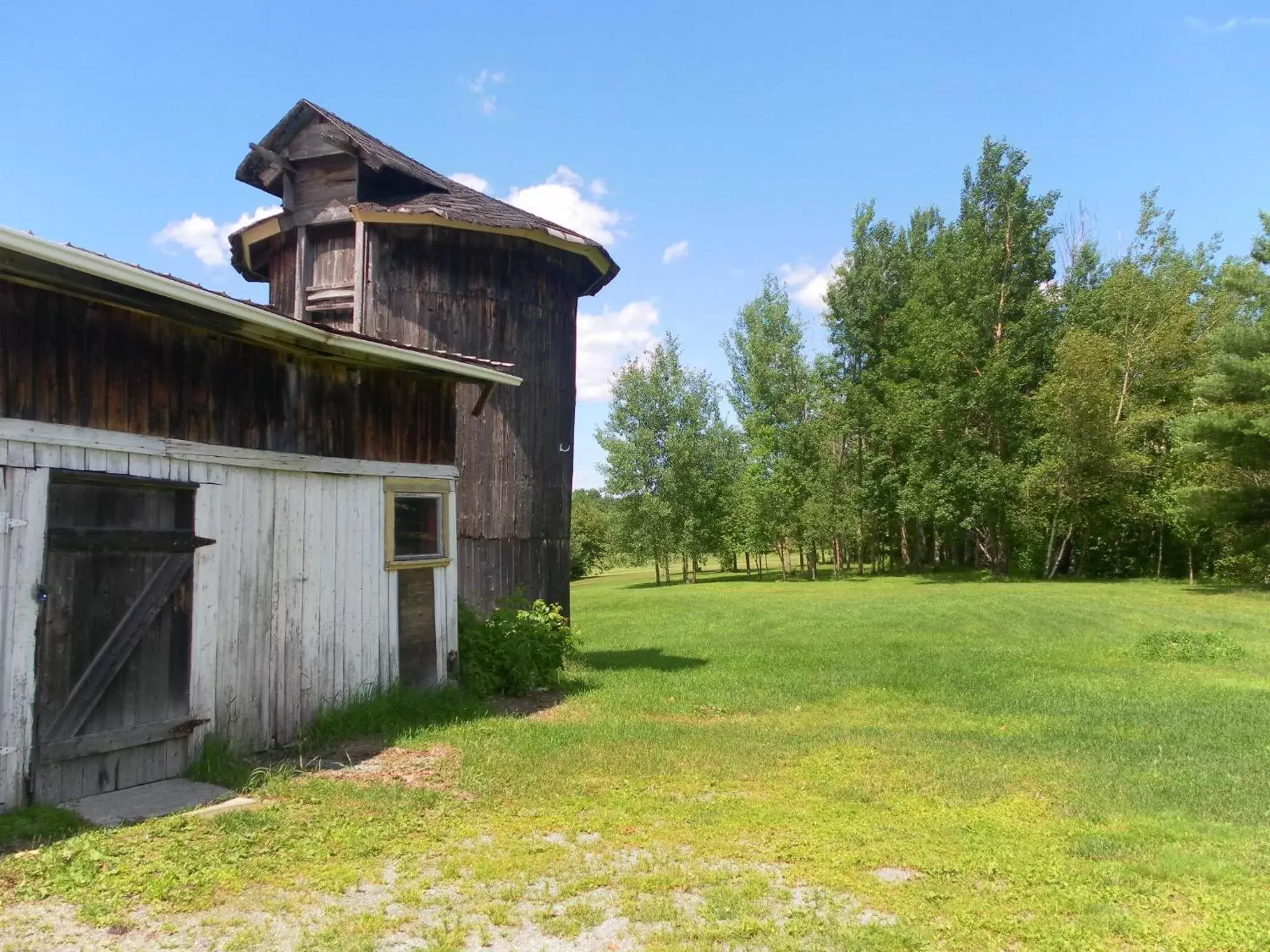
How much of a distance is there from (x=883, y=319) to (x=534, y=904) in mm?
45025

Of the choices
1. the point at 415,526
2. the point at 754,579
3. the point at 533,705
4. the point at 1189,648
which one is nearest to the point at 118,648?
the point at 415,526

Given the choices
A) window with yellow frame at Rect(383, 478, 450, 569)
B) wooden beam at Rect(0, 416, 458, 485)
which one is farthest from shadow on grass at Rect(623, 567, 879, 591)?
wooden beam at Rect(0, 416, 458, 485)

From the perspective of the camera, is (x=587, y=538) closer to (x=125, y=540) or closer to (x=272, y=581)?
(x=272, y=581)

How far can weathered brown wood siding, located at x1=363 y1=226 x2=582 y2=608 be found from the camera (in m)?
12.0

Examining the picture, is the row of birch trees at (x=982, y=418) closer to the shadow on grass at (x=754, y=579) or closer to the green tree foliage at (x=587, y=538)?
the shadow on grass at (x=754, y=579)

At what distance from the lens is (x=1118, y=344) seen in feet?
118

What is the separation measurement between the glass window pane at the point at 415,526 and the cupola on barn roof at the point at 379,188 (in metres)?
4.23

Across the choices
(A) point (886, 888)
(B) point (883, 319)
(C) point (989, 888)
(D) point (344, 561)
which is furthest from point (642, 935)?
(B) point (883, 319)

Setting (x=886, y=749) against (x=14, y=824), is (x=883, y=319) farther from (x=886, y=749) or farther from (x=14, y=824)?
(x=14, y=824)

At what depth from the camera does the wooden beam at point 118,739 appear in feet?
19.3

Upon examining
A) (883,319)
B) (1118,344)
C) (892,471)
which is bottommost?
(892,471)

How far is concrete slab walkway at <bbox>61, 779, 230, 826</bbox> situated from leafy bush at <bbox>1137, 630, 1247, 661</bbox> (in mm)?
13362

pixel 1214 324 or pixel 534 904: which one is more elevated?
pixel 1214 324

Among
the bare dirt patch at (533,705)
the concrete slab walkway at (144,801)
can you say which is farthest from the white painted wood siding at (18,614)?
the bare dirt patch at (533,705)
